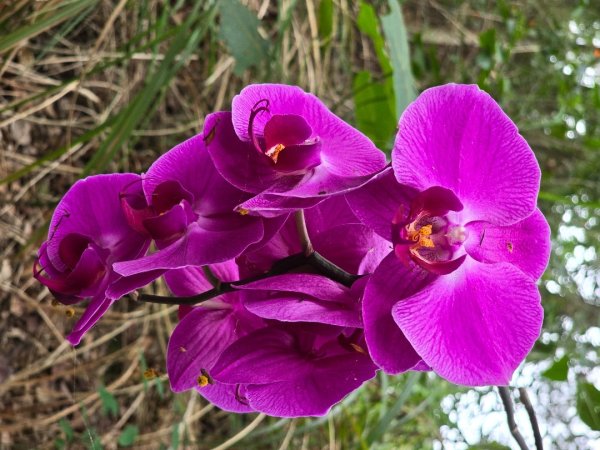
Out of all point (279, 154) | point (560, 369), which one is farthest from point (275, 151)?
point (560, 369)

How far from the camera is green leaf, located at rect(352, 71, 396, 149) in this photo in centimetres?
86

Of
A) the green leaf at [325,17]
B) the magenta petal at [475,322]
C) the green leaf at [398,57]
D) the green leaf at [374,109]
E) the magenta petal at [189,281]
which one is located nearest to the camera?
the magenta petal at [475,322]

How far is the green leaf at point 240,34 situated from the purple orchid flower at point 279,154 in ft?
Result: 1.48

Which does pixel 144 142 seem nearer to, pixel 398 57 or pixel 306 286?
pixel 398 57

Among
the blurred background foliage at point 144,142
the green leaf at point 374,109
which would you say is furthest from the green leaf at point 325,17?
the green leaf at point 374,109

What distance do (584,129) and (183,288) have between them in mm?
1415

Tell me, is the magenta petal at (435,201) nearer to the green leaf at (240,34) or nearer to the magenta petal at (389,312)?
the magenta petal at (389,312)

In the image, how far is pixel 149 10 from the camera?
0.97 metres

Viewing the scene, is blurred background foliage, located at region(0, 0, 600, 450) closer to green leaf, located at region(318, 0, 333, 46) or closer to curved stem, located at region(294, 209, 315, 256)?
green leaf, located at region(318, 0, 333, 46)

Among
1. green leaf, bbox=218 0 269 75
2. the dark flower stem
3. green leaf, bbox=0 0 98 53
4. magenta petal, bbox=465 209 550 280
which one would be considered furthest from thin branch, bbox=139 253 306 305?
green leaf, bbox=218 0 269 75

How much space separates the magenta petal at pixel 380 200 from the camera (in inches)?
12.9

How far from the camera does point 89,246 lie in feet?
1.16

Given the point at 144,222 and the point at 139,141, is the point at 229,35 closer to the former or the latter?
the point at 139,141

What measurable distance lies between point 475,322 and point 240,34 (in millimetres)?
576
